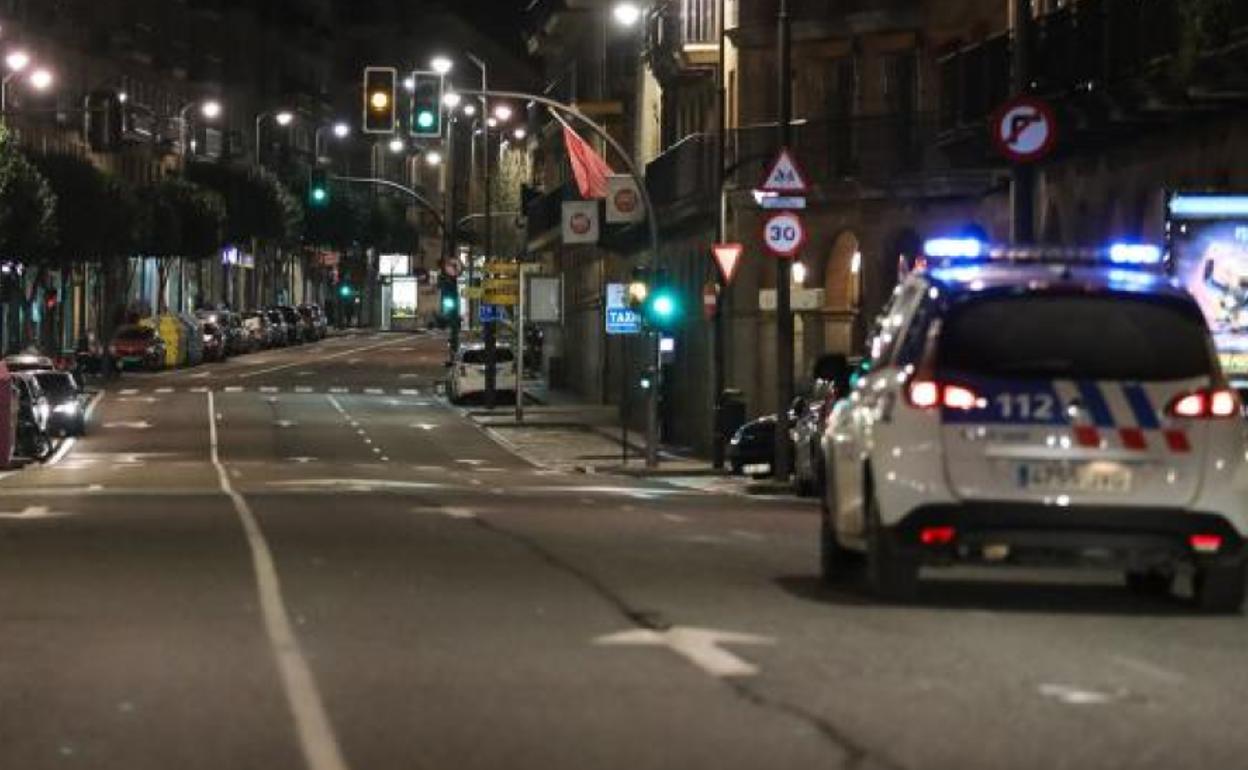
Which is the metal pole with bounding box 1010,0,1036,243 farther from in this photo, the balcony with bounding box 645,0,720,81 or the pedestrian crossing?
the pedestrian crossing

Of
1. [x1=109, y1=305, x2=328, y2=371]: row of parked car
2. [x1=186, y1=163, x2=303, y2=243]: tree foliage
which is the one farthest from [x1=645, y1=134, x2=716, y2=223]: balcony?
[x1=186, y1=163, x2=303, y2=243]: tree foliage

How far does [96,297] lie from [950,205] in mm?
62848

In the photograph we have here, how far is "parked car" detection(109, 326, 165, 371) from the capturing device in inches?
3280

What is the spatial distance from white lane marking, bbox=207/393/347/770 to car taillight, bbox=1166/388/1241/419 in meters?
4.67

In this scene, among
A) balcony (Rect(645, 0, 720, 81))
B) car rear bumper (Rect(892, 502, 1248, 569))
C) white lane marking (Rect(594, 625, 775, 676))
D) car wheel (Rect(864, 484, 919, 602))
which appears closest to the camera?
white lane marking (Rect(594, 625, 775, 676))

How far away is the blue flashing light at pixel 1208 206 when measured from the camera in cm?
2309

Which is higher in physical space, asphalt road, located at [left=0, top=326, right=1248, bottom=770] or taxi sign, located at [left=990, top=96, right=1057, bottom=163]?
taxi sign, located at [left=990, top=96, right=1057, bottom=163]

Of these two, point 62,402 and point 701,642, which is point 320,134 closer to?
point 62,402

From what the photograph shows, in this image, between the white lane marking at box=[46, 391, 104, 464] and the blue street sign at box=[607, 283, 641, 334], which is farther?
the white lane marking at box=[46, 391, 104, 464]

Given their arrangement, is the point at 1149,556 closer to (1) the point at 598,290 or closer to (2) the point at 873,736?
(2) the point at 873,736

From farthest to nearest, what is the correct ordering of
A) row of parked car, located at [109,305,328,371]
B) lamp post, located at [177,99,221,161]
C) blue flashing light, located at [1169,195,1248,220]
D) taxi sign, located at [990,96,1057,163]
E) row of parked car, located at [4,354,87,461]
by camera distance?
lamp post, located at [177,99,221,161]
row of parked car, located at [109,305,328,371]
row of parked car, located at [4,354,87,461]
taxi sign, located at [990,96,1057,163]
blue flashing light, located at [1169,195,1248,220]

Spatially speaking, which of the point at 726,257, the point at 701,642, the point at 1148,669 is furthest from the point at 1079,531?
the point at 726,257

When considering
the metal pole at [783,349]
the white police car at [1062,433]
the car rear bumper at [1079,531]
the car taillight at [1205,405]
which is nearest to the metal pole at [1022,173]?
the metal pole at [783,349]

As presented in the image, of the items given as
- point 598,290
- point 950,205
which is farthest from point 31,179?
point 950,205
